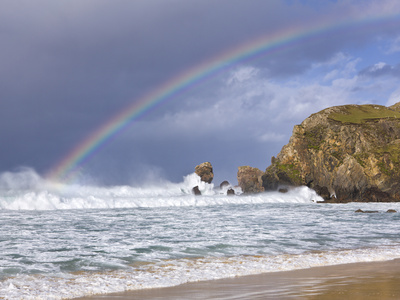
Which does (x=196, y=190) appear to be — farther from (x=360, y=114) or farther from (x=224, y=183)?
(x=360, y=114)

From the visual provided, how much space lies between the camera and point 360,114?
121 metres

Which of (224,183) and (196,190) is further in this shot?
(224,183)

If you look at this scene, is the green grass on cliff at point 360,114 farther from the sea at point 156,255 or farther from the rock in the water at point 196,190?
the sea at point 156,255

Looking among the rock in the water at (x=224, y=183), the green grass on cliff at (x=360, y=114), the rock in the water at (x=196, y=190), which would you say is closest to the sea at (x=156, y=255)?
the rock in the water at (x=196, y=190)

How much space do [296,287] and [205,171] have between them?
96.8 m

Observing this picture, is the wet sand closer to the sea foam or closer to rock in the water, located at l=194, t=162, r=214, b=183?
the sea foam

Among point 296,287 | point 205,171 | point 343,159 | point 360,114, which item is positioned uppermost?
point 360,114

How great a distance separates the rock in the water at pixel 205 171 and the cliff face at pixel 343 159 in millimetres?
17518

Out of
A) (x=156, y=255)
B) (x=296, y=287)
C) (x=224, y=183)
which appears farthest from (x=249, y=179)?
(x=296, y=287)

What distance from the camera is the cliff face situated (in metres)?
75.7

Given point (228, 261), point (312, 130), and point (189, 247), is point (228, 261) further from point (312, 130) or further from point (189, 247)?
point (312, 130)

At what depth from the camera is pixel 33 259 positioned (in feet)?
41.3

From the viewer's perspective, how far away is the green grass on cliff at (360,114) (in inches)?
4262

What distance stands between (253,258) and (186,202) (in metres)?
55.3
